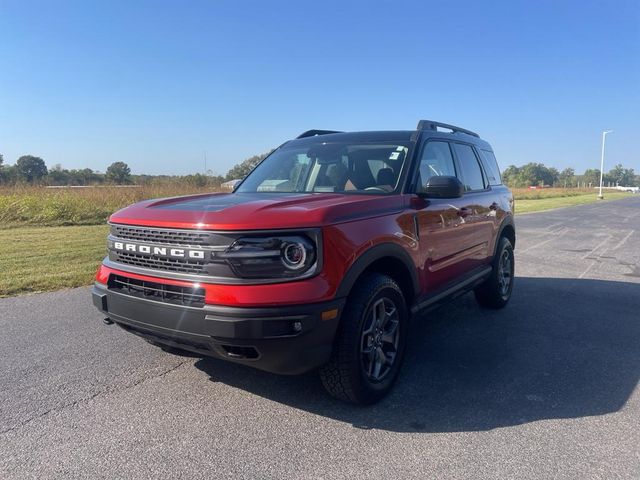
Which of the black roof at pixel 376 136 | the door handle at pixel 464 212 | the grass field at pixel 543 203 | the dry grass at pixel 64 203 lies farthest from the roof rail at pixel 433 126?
the grass field at pixel 543 203

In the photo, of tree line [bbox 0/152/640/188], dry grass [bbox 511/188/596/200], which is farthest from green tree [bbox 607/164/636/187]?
dry grass [bbox 511/188/596/200]

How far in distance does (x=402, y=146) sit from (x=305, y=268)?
1.90 metres

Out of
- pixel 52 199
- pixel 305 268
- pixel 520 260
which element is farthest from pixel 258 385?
pixel 52 199

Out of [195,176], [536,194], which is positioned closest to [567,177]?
[536,194]

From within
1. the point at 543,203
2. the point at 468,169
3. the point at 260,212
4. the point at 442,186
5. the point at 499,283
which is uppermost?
the point at 468,169

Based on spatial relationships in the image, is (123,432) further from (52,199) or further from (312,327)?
(52,199)

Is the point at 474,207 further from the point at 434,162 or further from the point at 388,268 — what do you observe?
the point at 388,268

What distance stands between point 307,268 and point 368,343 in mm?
852

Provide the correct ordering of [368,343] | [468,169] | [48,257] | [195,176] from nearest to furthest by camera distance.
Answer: [368,343], [468,169], [48,257], [195,176]

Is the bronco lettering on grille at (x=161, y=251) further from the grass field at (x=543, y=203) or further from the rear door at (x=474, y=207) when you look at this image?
the grass field at (x=543, y=203)

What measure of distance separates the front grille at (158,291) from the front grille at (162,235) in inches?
11.0

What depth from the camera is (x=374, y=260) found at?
3.27 m

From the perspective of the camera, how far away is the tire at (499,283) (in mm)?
5750

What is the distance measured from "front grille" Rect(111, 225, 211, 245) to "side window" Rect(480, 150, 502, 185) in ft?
13.4
